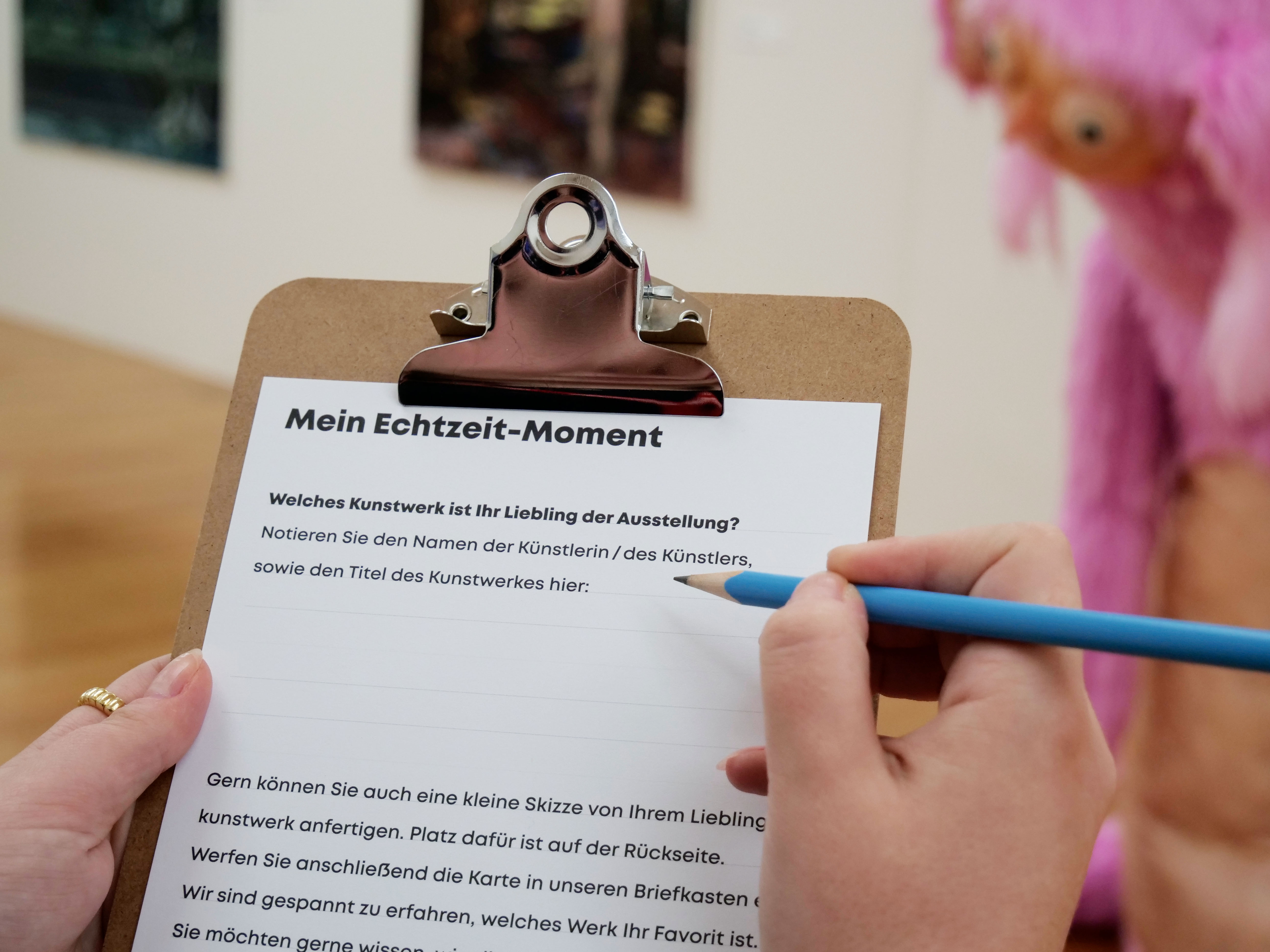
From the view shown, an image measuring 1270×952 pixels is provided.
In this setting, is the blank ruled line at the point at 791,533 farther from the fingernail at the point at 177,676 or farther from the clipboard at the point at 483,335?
the fingernail at the point at 177,676

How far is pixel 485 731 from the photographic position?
0.50 m

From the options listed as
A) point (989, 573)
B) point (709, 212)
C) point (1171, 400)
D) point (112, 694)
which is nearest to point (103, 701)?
point (112, 694)

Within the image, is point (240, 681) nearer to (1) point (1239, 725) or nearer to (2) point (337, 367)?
(2) point (337, 367)

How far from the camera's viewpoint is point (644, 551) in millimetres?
505

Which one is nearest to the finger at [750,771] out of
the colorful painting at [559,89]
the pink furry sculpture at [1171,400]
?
the pink furry sculpture at [1171,400]

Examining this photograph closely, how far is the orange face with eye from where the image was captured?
1.03 meters

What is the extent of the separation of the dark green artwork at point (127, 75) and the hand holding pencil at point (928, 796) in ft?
10.4

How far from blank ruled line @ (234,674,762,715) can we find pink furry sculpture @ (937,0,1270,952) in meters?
0.73

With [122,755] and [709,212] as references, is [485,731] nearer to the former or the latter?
[122,755]

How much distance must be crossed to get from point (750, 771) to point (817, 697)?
99 mm

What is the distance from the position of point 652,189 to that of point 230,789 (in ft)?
6.51

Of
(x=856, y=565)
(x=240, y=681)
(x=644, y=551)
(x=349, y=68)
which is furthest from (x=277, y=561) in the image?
(x=349, y=68)

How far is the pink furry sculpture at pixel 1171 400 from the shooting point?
983mm

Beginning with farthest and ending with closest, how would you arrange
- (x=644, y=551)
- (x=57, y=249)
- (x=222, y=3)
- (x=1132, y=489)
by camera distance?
(x=57, y=249)
(x=222, y=3)
(x=1132, y=489)
(x=644, y=551)
